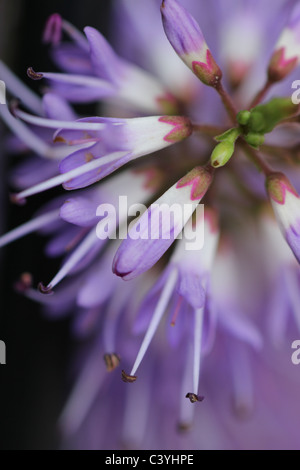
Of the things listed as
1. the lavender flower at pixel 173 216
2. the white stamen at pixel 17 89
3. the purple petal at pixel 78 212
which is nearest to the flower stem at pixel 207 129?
the lavender flower at pixel 173 216

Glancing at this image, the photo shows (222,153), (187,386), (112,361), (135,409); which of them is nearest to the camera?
(222,153)

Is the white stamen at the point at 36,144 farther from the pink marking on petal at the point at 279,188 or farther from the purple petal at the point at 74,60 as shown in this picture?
the pink marking on petal at the point at 279,188

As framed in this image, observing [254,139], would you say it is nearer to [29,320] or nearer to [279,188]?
[279,188]

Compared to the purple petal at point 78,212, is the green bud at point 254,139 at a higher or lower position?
higher

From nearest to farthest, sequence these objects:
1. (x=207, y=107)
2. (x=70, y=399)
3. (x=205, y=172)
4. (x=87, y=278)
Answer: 1. (x=205, y=172)
2. (x=87, y=278)
3. (x=207, y=107)
4. (x=70, y=399)

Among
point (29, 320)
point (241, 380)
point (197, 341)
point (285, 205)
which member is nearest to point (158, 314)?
point (197, 341)

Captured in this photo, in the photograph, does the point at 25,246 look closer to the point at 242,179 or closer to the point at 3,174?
the point at 3,174

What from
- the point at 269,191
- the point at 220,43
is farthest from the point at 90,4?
the point at 269,191
